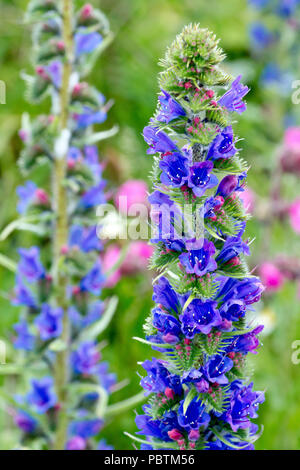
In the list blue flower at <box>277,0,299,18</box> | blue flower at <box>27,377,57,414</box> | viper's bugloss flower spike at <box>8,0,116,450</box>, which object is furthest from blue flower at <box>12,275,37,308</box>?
blue flower at <box>277,0,299,18</box>

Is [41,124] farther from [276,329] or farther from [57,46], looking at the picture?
[276,329]

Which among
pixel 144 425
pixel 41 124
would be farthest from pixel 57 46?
pixel 144 425

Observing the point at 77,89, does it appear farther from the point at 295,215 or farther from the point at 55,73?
the point at 295,215

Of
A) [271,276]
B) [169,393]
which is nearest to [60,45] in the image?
[169,393]

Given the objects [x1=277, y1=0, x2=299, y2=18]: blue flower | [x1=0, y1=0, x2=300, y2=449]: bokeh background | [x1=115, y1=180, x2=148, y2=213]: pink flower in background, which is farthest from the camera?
[x1=277, y1=0, x2=299, y2=18]: blue flower

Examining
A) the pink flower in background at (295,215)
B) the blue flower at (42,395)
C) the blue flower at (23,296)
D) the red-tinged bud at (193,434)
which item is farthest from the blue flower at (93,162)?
the pink flower in background at (295,215)

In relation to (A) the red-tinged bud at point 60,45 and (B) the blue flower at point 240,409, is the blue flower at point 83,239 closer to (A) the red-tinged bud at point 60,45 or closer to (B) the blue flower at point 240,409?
(A) the red-tinged bud at point 60,45

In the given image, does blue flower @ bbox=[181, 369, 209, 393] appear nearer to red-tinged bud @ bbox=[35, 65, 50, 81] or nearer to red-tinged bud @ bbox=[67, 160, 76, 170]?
red-tinged bud @ bbox=[67, 160, 76, 170]
